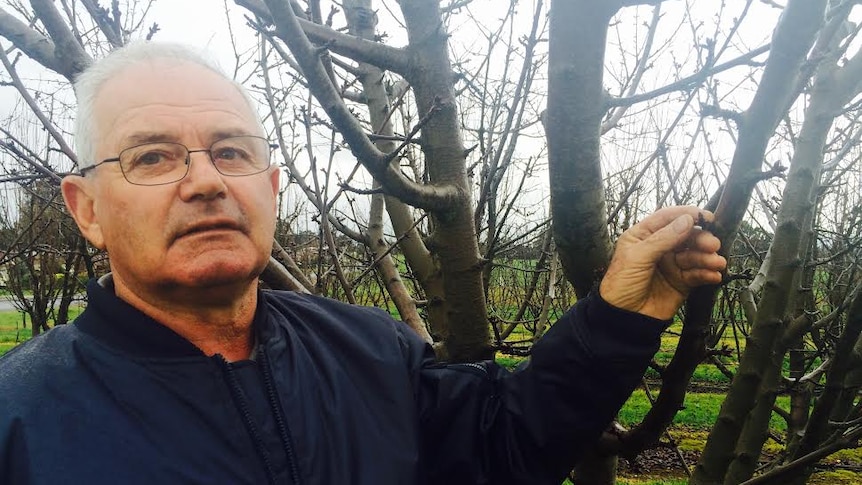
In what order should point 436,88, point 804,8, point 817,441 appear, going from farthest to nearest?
1. point 817,441
2. point 436,88
3. point 804,8

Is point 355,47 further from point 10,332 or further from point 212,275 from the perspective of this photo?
point 10,332

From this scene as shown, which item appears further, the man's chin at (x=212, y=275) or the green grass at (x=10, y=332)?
the green grass at (x=10, y=332)

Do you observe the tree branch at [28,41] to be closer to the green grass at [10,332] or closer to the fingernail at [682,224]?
the fingernail at [682,224]

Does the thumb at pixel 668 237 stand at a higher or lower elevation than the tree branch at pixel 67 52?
lower

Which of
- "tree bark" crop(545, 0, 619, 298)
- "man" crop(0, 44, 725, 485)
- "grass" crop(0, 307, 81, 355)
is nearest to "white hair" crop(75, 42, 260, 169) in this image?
"man" crop(0, 44, 725, 485)

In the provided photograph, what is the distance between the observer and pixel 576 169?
4.59ft

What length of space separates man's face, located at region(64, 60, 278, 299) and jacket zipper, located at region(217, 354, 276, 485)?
201 mm

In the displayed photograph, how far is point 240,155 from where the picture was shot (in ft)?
4.96

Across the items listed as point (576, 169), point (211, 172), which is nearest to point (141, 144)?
point (211, 172)

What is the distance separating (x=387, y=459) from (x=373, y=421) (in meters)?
0.10

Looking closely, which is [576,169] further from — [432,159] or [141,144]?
[141,144]

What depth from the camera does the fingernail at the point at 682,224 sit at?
128 cm

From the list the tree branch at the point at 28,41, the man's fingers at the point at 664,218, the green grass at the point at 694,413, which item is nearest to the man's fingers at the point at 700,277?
the man's fingers at the point at 664,218

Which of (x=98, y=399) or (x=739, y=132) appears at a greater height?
(x=739, y=132)
